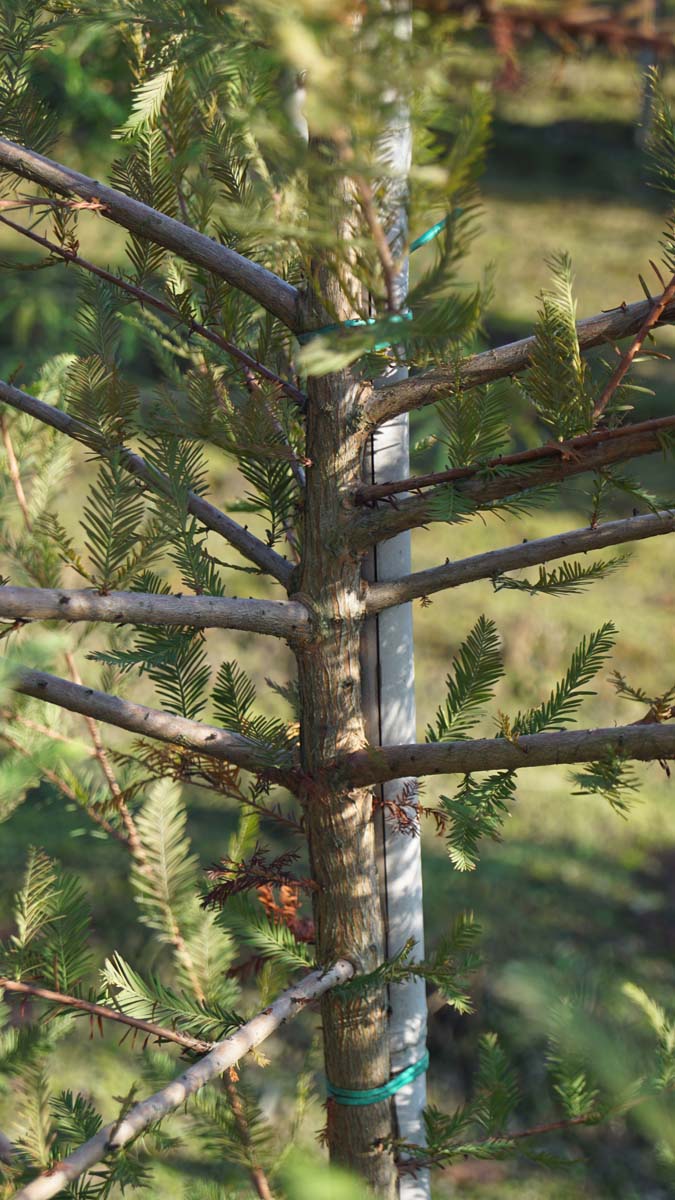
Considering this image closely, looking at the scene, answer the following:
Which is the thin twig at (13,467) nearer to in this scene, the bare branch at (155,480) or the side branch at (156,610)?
the bare branch at (155,480)

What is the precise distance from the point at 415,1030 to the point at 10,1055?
394mm

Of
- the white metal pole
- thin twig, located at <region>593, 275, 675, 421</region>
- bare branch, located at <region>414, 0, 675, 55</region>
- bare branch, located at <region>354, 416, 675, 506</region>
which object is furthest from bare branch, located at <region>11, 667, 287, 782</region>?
bare branch, located at <region>414, 0, 675, 55</region>

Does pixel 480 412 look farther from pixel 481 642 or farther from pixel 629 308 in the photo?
pixel 481 642

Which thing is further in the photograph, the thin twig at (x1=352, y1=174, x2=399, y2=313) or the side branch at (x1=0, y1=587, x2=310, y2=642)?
the side branch at (x1=0, y1=587, x2=310, y2=642)

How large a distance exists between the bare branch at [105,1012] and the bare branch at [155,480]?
385mm

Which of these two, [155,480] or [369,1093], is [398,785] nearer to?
[369,1093]

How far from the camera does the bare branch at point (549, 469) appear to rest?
70cm

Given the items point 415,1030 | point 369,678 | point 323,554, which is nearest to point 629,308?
point 323,554

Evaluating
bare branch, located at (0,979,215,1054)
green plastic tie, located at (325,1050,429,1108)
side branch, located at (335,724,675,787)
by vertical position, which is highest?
side branch, located at (335,724,675,787)

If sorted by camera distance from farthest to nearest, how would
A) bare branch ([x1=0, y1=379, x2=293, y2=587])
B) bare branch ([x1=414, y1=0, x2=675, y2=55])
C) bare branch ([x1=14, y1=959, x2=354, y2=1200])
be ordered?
bare branch ([x1=0, y1=379, x2=293, y2=587]) → bare branch ([x1=14, y1=959, x2=354, y2=1200]) → bare branch ([x1=414, y1=0, x2=675, y2=55])

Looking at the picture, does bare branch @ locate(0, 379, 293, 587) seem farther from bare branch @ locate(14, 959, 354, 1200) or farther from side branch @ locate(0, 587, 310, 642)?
bare branch @ locate(14, 959, 354, 1200)

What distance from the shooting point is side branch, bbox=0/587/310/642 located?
69 centimetres

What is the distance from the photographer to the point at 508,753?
31.0 inches

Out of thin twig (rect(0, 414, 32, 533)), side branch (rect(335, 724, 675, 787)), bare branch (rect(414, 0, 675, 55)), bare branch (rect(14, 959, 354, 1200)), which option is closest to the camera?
bare branch (rect(414, 0, 675, 55))
